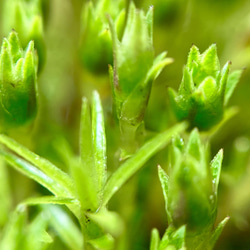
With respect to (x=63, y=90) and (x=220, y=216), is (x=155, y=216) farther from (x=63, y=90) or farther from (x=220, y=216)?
(x=63, y=90)

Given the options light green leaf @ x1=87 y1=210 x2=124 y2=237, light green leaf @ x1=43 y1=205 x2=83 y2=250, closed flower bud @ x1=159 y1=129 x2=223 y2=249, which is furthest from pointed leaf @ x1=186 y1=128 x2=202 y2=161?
light green leaf @ x1=43 y1=205 x2=83 y2=250

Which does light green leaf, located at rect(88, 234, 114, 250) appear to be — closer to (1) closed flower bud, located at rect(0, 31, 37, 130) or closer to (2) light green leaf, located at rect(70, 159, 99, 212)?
(2) light green leaf, located at rect(70, 159, 99, 212)

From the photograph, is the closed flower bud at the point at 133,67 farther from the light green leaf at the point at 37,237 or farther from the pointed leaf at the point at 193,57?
the light green leaf at the point at 37,237

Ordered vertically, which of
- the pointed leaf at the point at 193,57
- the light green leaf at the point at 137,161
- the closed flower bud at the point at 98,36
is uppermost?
the closed flower bud at the point at 98,36

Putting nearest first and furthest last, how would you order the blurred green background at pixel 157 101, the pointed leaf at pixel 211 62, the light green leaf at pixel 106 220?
1. the light green leaf at pixel 106 220
2. the pointed leaf at pixel 211 62
3. the blurred green background at pixel 157 101

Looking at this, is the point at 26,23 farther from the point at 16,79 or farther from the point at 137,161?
the point at 137,161

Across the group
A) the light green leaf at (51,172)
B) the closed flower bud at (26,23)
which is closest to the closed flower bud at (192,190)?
the light green leaf at (51,172)
